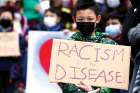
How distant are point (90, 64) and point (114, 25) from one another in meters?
4.23

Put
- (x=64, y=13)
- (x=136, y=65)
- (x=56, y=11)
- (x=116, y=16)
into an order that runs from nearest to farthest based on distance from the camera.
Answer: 1. (x=136, y=65)
2. (x=116, y=16)
3. (x=56, y=11)
4. (x=64, y=13)

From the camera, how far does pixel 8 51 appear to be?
11.3 meters

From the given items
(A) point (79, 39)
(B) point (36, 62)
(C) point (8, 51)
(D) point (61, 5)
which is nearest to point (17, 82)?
(C) point (8, 51)

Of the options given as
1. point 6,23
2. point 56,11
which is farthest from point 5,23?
point 56,11

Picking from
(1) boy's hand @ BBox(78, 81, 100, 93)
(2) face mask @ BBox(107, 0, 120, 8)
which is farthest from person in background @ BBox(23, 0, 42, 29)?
(1) boy's hand @ BBox(78, 81, 100, 93)

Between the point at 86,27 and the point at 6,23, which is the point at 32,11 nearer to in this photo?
the point at 6,23

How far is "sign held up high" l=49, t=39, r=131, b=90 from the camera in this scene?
18.5ft

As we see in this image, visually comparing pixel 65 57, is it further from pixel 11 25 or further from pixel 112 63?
pixel 11 25

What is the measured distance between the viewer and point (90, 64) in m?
5.68

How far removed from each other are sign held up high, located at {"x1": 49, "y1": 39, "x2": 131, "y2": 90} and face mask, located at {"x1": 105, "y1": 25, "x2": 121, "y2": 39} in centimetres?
314

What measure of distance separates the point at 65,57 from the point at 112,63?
406 mm

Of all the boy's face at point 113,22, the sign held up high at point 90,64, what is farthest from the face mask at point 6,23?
the sign held up high at point 90,64

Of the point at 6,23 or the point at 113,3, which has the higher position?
the point at 113,3

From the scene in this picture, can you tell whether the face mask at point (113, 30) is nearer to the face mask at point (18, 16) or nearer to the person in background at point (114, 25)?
the person in background at point (114, 25)
